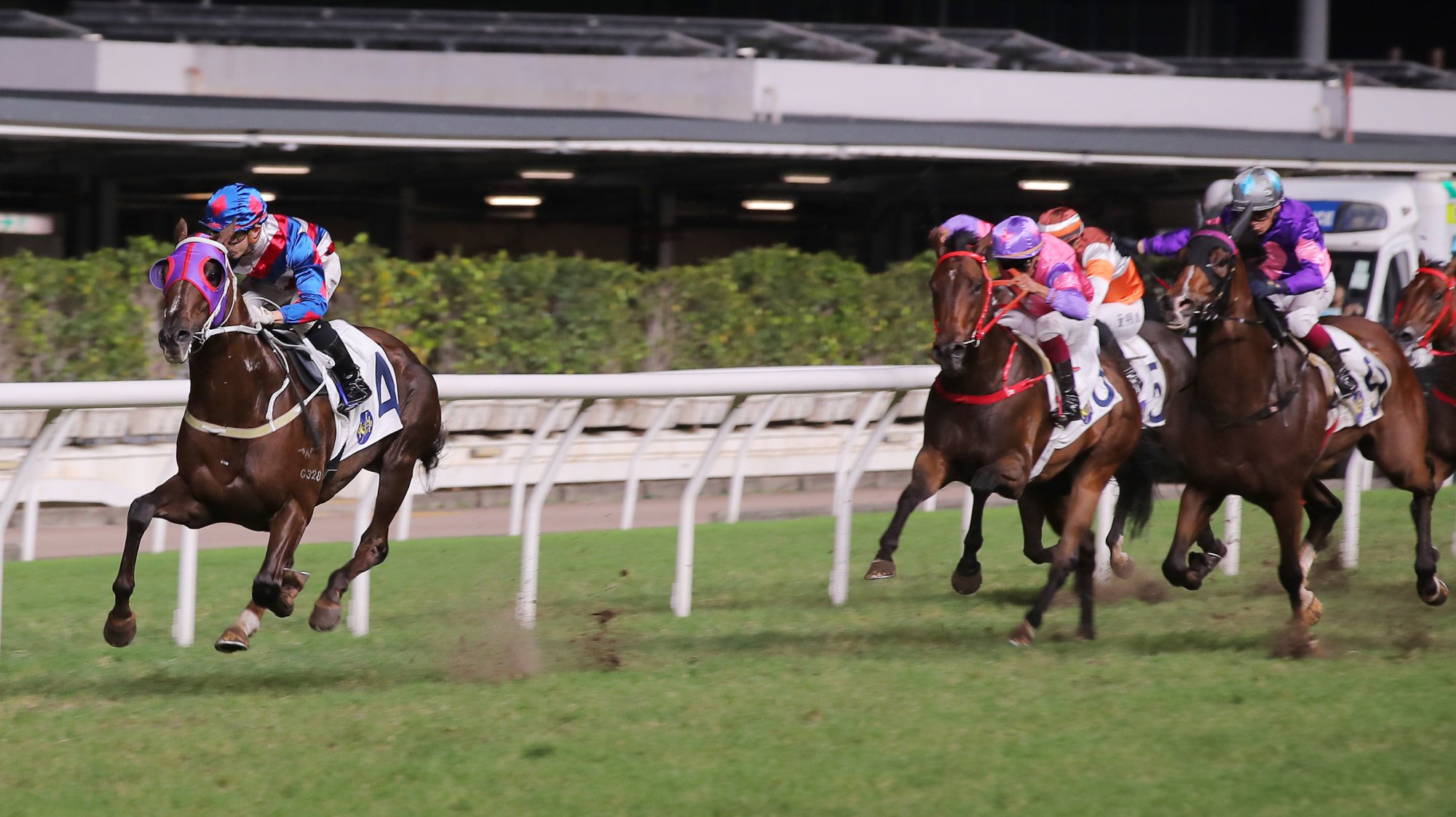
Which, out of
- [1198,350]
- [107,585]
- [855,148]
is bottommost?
[107,585]

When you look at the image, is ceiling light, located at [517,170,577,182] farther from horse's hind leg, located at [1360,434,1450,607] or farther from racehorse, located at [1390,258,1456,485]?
horse's hind leg, located at [1360,434,1450,607]

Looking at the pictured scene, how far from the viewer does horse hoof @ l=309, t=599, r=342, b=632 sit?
5027 mm

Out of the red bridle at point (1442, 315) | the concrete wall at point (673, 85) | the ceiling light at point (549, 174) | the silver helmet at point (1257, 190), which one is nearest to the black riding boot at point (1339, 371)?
the silver helmet at point (1257, 190)

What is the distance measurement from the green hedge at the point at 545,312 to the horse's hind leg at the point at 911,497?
529cm

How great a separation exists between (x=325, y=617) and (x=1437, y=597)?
408 cm

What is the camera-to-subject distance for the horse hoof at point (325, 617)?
5.03m

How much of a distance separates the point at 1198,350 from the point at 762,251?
584 centimetres

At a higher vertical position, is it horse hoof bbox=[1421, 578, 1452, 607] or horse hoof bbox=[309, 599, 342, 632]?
horse hoof bbox=[309, 599, 342, 632]

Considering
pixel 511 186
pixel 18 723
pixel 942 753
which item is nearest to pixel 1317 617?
pixel 942 753

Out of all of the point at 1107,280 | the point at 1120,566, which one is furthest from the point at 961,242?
the point at 1120,566

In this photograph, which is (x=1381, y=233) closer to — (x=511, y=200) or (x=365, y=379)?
(x=511, y=200)

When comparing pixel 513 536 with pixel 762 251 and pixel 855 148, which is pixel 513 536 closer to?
pixel 762 251

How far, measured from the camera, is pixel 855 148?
12.2 metres

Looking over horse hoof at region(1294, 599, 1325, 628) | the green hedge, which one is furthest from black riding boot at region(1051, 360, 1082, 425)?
the green hedge
